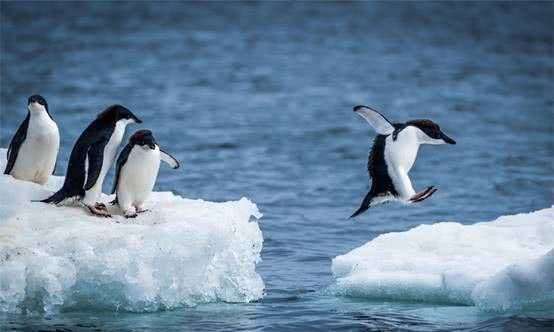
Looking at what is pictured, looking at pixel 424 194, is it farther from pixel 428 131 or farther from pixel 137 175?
pixel 137 175

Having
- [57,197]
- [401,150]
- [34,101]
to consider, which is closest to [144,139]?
[57,197]

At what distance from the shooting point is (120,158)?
1041cm

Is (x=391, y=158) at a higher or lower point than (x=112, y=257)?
higher

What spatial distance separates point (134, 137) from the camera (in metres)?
10.3

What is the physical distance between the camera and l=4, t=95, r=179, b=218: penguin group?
10.2 meters

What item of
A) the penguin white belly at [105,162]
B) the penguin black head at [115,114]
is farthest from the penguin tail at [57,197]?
the penguin black head at [115,114]

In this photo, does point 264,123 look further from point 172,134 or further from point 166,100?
point 166,100

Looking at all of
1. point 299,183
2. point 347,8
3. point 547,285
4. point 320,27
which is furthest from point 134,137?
point 347,8

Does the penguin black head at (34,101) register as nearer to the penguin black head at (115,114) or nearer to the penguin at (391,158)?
the penguin black head at (115,114)

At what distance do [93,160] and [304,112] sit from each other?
20.7m

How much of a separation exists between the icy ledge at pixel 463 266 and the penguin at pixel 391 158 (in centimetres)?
60

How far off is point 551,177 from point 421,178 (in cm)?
211

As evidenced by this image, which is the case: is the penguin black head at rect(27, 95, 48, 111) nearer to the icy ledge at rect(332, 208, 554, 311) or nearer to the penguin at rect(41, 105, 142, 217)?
the penguin at rect(41, 105, 142, 217)

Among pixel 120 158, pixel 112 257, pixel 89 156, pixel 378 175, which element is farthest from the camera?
pixel 378 175
